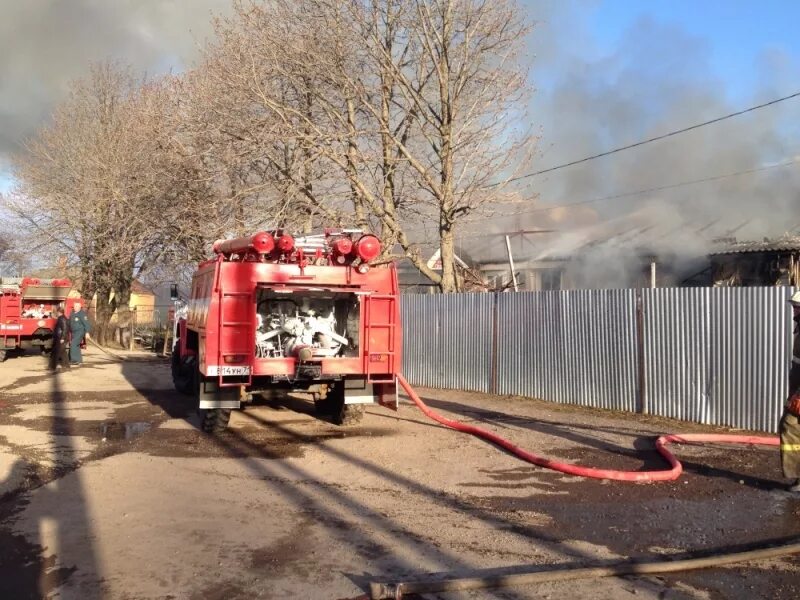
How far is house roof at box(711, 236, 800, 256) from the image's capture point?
1742cm

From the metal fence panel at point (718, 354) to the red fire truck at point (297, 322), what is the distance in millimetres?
3786

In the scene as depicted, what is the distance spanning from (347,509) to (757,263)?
15.5 metres

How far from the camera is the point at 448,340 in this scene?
1470cm

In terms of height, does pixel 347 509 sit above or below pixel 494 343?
below

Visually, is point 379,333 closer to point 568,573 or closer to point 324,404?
point 324,404

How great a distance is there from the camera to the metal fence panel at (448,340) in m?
13.8

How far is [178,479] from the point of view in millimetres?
6914

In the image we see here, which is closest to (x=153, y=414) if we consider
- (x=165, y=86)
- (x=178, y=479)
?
(x=178, y=479)

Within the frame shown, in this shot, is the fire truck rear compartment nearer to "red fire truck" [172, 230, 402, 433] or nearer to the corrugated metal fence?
"red fire truck" [172, 230, 402, 433]

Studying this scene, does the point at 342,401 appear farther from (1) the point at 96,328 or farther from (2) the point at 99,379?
(1) the point at 96,328

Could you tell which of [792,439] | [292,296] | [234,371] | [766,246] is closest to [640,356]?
[792,439]

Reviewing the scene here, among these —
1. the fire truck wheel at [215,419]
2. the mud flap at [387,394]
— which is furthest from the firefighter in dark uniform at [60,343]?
the mud flap at [387,394]

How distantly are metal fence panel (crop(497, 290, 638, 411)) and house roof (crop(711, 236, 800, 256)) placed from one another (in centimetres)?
799

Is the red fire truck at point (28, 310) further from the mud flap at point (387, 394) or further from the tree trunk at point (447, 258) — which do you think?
the mud flap at point (387, 394)
